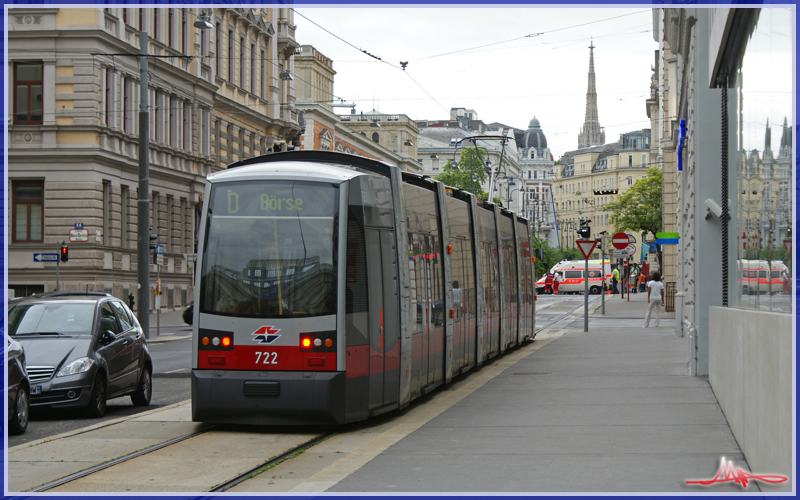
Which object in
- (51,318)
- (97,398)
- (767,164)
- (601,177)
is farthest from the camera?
(601,177)

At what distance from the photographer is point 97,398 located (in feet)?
45.2

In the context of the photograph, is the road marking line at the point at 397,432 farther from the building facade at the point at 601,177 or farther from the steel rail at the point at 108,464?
the building facade at the point at 601,177

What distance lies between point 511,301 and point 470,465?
14.6m

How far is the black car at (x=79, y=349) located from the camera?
13.3m

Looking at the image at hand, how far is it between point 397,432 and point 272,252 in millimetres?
2253

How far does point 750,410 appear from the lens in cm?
859

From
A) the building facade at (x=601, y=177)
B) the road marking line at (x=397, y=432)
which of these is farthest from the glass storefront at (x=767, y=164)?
the building facade at (x=601, y=177)

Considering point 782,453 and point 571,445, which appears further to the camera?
point 571,445

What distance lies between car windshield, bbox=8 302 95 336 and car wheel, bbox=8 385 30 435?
6.00 ft

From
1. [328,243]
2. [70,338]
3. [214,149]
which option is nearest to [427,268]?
[328,243]

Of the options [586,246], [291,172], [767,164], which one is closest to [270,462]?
[291,172]

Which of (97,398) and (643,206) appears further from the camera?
(643,206)

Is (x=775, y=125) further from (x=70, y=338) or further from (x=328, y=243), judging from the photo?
(x=70, y=338)

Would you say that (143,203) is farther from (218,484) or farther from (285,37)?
(285,37)
